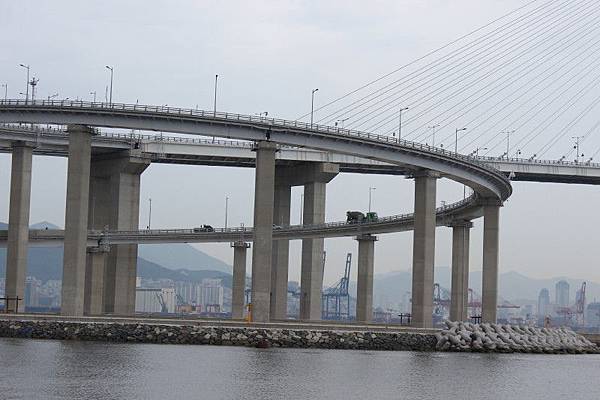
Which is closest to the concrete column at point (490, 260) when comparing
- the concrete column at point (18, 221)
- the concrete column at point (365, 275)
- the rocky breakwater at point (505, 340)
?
the rocky breakwater at point (505, 340)

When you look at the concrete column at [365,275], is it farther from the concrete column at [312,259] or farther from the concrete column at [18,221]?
the concrete column at [18,221]

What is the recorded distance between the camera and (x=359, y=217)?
146 metres

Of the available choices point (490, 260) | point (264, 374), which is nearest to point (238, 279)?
point (490, 260)

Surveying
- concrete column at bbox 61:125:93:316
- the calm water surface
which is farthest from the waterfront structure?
the calm water surface

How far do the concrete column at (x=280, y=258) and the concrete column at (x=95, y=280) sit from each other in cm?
1813

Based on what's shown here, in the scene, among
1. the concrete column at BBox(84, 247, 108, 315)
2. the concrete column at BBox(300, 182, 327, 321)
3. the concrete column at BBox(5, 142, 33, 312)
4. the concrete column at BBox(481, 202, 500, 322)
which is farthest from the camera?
the concrete column at BBox(300, 182, 327, 321)

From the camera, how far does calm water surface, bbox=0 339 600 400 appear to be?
49219mm

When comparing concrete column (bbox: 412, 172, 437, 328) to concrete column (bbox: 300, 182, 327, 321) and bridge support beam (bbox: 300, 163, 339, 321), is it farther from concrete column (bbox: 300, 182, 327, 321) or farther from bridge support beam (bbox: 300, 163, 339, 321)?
bridge support beam (bbox: 300, 163, 339, 321)

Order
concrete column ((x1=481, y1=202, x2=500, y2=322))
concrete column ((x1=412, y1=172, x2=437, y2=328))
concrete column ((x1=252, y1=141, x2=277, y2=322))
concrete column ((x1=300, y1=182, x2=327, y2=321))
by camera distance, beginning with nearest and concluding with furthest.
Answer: concrete column ((x1=252, y1=141, x2=277, y2=322)) → concrete column ((x1=412, y1=172, x2=437, y2=328)) → concrete column ((x1=481, y1=202, x2=500, y2=322)) → concrete column ((x1=300, y1=182, x2=327, y2=321))

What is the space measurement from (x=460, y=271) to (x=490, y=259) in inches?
461

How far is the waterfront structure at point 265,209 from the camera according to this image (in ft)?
299

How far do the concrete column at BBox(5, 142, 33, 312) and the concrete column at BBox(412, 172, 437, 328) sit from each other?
37949 millimetres

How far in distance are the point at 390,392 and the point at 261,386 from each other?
214 inches

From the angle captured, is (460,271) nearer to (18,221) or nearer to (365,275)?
(365,275)
